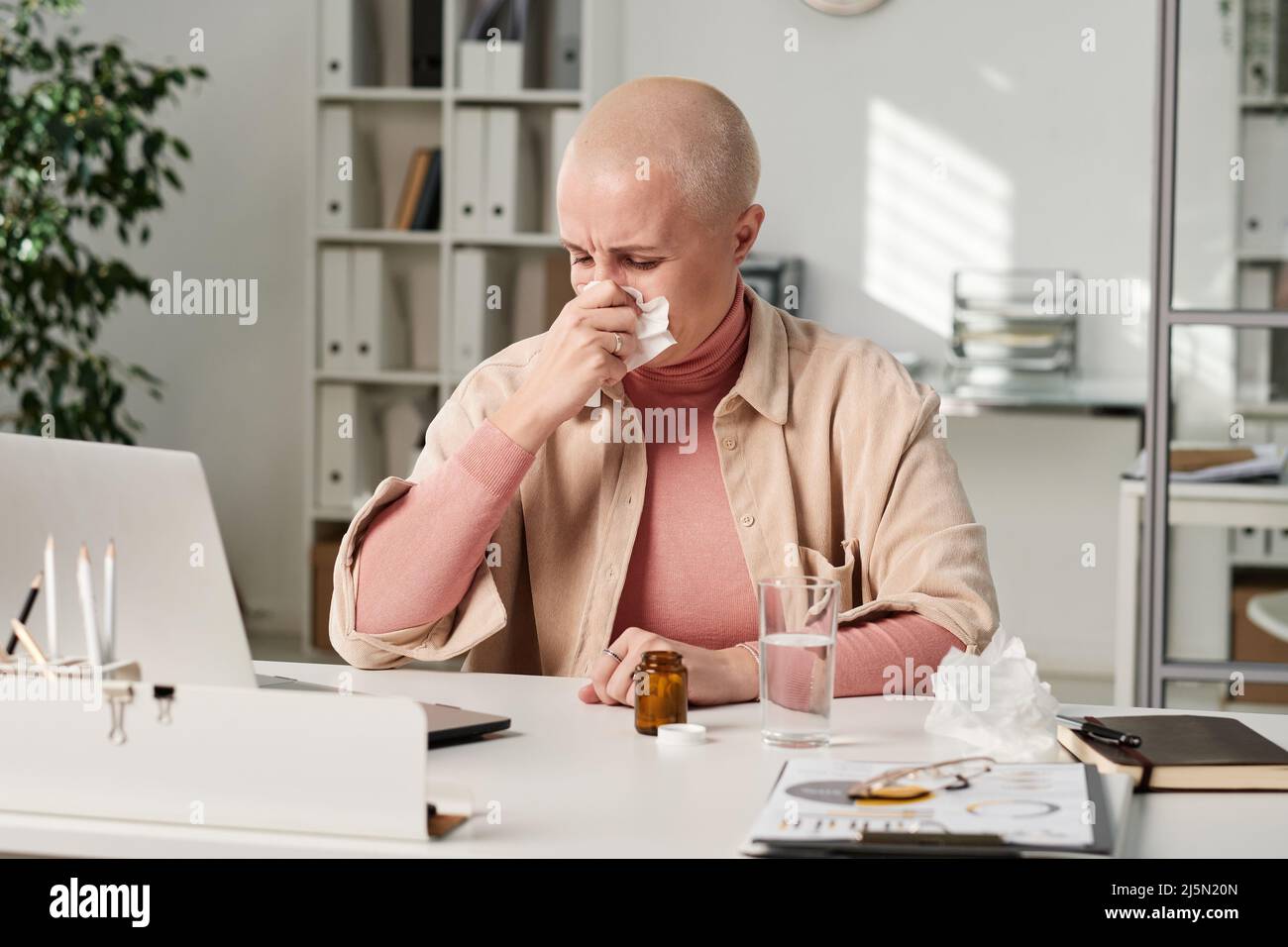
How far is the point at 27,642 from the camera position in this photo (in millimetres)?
1080

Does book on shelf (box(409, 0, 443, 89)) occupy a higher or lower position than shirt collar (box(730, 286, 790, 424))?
higher

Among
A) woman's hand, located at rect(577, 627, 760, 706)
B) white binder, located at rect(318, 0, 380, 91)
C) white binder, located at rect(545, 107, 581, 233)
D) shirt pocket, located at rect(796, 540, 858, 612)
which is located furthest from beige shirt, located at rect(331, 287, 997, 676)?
white binder, located at rect(318, 0, 380, 91)

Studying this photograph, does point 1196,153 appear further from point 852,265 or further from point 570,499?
point 852,265

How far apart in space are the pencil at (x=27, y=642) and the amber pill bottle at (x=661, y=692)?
462mm

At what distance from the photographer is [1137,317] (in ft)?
13.7

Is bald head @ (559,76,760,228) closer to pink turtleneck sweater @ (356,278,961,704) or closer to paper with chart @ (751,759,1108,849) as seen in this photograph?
pink turtleneck sweater @ (356,278,961,704)

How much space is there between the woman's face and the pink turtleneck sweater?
0.21 ft

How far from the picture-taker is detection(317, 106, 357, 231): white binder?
13.5ft

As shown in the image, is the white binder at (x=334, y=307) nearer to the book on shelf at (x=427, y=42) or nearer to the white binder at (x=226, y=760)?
the book on shelf at (x=427, y=42)

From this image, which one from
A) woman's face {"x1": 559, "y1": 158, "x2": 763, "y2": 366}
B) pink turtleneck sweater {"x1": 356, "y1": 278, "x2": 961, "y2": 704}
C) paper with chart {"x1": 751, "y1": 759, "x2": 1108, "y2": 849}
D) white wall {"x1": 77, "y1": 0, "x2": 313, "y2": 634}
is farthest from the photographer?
white wall {"x1": 77, "y1": 0, "x2": 313, "y2": 634}

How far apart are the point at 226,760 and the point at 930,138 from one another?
3603 mm

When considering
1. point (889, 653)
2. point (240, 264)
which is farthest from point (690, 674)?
point (240, 264)
